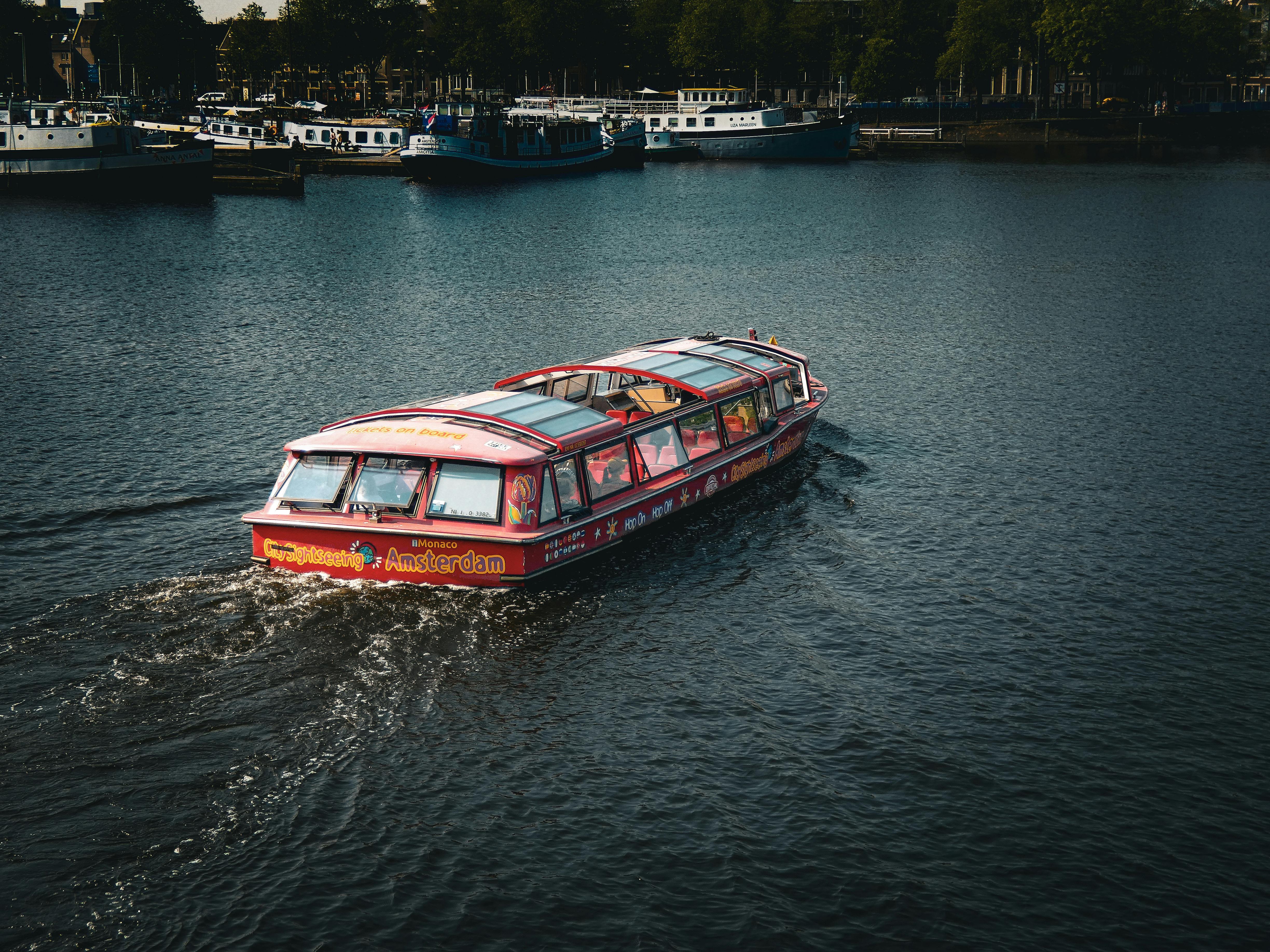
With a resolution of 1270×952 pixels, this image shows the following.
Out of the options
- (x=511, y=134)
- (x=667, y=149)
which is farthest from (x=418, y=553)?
(x=667, y=149)

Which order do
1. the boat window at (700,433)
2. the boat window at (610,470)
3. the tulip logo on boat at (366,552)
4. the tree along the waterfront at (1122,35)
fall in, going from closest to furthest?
1. the tulip logo on boat at (366,552)
2. the boat window at (610,470)
3. the boat window at (700,433)
4. the tree along the waterfront at (1122,35)

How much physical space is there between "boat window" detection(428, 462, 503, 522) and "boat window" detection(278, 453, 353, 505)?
1994 mm

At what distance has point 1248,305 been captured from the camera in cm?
6084

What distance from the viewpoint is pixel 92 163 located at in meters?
A: 108

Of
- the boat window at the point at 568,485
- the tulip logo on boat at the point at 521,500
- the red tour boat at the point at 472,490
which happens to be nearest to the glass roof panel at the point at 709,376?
the red tour boat at the point at 472,490

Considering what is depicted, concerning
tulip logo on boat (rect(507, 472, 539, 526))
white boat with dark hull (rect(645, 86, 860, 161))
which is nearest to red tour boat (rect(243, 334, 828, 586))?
tulip logo on boat (rect(507, 472, 539, 526))

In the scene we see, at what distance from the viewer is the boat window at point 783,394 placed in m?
35.3

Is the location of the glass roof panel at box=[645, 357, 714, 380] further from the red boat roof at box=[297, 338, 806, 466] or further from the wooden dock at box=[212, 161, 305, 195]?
the wooden dock at box=[212, 161, 305, 195]

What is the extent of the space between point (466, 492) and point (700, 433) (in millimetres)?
8614

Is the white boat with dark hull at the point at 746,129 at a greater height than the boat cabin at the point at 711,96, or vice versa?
the boat cabin at the point at 711,96

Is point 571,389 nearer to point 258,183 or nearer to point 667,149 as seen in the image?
point 258,183

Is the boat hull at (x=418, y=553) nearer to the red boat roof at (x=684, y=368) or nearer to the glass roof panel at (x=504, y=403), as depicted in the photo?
the glass roof panel at (x=504, y=403)

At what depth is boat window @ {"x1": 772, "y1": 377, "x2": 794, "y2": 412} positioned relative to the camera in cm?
3534

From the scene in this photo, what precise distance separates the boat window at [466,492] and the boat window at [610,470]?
2988 millimetres
